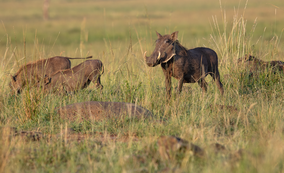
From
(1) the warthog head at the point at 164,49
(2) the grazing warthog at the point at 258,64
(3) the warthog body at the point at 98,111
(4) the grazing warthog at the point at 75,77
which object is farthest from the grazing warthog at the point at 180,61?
(4) the grazing warthog at the point at 75,77

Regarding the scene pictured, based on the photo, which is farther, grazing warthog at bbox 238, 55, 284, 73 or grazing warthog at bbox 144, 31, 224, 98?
grazing warthog at bbox 238, 55, 284, 73

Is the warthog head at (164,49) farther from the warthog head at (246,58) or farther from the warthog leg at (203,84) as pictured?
the warthog head at (246,58)

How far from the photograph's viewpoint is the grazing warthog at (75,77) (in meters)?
6.59

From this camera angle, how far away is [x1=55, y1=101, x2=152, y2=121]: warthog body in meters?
4.59

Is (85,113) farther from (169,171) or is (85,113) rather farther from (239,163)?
(239,163)

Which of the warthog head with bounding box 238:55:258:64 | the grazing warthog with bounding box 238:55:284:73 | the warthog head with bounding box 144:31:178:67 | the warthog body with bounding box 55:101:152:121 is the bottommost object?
the warthog body with bounding box 55:101:152:121


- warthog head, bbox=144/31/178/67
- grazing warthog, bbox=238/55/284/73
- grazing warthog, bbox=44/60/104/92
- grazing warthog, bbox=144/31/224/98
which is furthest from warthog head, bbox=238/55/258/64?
grazing warthog, bbox=44/60/104/92

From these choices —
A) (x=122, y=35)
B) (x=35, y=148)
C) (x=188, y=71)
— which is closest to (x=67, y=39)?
(x=122, y=35)

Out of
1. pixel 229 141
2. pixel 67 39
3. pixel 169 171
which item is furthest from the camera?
pixel 67 39

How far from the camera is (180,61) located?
536 centimetres

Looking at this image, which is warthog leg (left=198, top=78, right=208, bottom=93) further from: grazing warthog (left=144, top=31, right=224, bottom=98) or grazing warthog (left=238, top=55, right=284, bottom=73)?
grazing warthog (left=238, top=55, right=284, bottom=73)

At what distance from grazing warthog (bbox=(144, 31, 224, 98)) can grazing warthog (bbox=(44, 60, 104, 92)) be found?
1747mm

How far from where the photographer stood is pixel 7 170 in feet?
9.34

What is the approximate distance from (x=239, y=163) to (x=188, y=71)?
9.25ft
